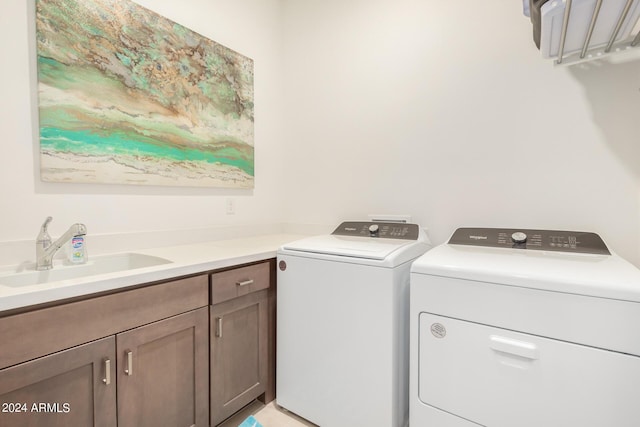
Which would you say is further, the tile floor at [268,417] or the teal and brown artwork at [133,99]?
the tile floor at [268,417]

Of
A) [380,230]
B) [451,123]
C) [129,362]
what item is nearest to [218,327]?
[129,362]

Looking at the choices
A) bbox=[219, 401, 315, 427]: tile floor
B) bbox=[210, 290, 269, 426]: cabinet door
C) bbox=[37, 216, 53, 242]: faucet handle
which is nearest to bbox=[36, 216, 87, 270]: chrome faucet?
bbox=[37, 216, 53, 242]: faucet handle

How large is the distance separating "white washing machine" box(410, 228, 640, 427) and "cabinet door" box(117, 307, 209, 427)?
35.0 inches

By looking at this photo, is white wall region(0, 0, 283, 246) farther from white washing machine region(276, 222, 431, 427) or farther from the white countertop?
white washing machine region(276, 222, 431, 427)

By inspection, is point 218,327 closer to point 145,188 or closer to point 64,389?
point 64,389

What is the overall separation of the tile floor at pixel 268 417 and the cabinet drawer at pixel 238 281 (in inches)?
26.8

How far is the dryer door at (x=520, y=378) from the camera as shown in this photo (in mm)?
876

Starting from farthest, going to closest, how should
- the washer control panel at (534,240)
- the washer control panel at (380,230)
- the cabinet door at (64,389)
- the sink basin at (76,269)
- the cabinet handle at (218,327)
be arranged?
the washer control panel at (380,230) → the cabinet handle at (218,327) → the washer control panel at (534,240) → the sink basin at (76,269) → the cabinet door at (64,389)

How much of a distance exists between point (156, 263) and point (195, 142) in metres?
0.76

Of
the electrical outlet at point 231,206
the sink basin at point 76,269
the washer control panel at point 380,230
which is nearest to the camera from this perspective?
the sink basin at point 76,269

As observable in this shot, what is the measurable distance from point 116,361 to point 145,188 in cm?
89

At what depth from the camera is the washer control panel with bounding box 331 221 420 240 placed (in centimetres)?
172

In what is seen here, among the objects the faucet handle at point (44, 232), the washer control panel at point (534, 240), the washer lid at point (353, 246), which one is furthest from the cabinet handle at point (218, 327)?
the washer control panel at point (534, 240)

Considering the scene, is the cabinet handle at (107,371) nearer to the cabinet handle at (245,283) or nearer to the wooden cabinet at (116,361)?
the wooden cabinet at (116,361)
